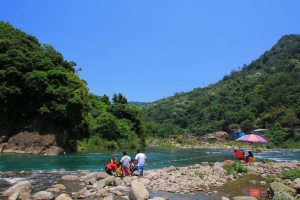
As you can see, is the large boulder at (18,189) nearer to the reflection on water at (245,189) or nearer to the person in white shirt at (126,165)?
the person in white shirt at (126,165)

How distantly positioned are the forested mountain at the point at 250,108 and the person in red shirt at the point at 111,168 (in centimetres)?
6552

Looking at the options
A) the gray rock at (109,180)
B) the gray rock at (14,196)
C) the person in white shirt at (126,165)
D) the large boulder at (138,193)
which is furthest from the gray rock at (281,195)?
the gray rock at (14,196)

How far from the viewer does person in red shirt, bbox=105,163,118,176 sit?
50.1 ft

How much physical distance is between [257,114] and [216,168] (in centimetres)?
8667

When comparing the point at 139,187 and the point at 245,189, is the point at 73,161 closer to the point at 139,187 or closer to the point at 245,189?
the point at 139,187

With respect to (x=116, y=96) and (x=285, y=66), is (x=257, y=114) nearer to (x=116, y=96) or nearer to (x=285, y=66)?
(x=285, y=66)

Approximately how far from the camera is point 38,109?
3531cm

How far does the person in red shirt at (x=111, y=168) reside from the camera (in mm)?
15259

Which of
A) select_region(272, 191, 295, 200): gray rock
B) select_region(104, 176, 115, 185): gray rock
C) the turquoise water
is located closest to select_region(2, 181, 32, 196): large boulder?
select_region(104, 176, 115, 185): gray rock

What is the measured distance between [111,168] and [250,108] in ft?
293

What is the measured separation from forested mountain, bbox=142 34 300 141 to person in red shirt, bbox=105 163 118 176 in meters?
65.5

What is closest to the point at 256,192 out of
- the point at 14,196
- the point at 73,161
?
the point at 14,196

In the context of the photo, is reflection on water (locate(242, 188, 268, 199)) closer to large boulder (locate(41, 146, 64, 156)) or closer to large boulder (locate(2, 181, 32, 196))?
large boulder (locate(2, 181, 32, 196))

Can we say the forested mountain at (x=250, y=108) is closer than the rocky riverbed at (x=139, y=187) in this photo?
No
